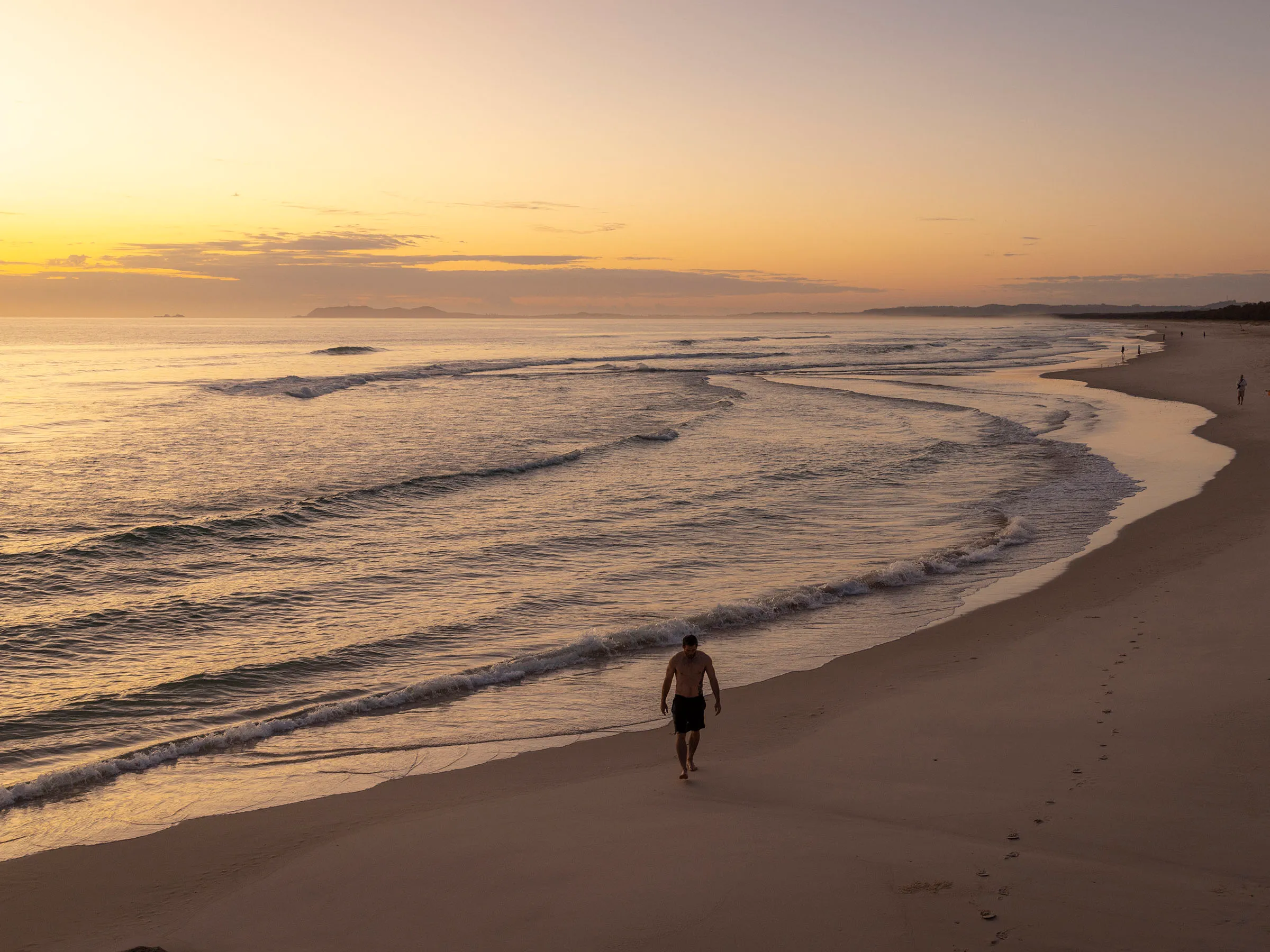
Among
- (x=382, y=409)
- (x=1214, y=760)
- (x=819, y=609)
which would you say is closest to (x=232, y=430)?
(x=382, y=409)

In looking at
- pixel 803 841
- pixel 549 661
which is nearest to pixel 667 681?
pixel 803 841

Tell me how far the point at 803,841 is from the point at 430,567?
38.3ft

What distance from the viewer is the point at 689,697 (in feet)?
29.7

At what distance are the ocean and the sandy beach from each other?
3.21 ft

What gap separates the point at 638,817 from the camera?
26.9ft

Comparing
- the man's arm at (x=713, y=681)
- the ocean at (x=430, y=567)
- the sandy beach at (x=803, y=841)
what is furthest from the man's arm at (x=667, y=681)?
the ocean at (x=430, y=567)

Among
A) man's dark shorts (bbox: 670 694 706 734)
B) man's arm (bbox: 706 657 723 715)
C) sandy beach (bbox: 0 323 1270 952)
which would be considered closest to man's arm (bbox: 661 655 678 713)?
man's dark shorts (bbox: 670 694 706 734)

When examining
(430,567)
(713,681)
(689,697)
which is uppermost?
(713,681)

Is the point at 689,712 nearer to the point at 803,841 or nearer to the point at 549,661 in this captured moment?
the point at 803,841

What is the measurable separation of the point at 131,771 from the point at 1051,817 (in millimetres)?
9232

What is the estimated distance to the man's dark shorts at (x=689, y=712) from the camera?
901 centimetres

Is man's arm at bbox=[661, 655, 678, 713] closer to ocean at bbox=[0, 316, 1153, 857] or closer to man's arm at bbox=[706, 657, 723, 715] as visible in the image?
man's arm at bbox=[706, 657, 723, 715]

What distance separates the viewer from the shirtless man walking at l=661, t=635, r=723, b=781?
29.6 ft

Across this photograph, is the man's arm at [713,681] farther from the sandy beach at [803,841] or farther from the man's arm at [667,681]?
the sandy beach at [803,841]
